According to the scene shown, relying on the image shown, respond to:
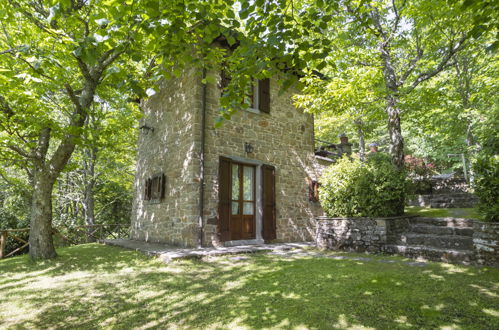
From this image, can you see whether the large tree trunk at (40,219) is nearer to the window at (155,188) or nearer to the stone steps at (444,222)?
the window at (155,188)

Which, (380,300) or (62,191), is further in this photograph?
(62,191)

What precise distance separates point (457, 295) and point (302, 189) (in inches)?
233

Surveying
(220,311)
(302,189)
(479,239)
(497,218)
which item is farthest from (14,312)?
(302,189)

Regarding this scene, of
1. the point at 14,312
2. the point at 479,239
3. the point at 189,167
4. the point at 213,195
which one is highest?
the point at 189,167

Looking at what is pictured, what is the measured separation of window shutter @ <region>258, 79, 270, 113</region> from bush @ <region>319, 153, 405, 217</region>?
292cm

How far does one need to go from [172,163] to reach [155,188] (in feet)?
3.88

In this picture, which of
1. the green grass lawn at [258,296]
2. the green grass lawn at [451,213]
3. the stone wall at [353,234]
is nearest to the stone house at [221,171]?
the stone wall at [353,234]

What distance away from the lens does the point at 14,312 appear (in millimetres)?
3062

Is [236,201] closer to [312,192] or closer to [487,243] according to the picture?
[312,192]

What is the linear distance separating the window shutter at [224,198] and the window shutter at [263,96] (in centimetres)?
222

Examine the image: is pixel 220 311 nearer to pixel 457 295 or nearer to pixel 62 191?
pixel 457 295

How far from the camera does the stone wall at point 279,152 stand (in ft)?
23.1

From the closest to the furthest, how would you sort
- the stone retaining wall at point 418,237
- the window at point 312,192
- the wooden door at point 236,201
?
the stone retaining wall at point 418,237 < the wooden door at point 236,201 < the window at point 312,192

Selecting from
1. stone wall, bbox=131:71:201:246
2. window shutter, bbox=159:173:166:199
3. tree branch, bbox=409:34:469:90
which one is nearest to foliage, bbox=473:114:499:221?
tree branch, bbox=409:34:469:90
